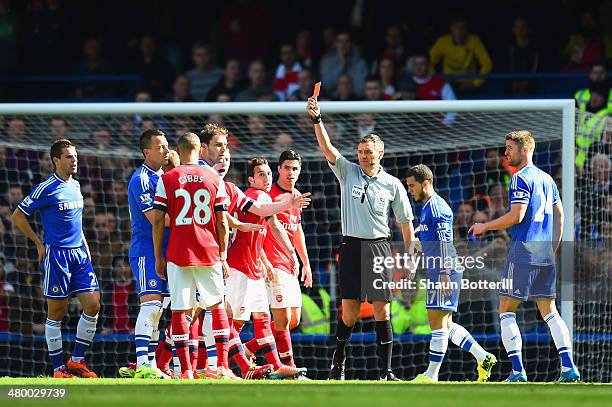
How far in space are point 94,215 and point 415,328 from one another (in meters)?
3.65

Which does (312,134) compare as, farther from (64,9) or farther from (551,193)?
(64,9)

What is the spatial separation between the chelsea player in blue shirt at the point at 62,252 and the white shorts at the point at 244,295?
1.20m

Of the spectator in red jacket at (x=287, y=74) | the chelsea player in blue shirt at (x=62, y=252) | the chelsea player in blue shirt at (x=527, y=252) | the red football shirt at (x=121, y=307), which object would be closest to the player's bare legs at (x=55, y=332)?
the chelsea player in blue shirt at (x=62, y=252)

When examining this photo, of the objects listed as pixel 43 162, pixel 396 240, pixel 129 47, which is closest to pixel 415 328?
pixel 396 240

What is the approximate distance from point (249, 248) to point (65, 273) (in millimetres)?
1598

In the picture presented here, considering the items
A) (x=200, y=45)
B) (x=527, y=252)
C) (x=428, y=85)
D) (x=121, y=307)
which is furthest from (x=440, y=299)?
(x=200, y=45)

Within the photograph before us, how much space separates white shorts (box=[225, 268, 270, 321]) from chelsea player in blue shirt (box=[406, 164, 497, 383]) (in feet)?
4.64

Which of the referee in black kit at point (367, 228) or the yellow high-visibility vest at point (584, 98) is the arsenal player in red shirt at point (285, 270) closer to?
the referee in black kit at point (367, 228)

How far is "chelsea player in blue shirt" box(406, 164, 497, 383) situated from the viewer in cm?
1080

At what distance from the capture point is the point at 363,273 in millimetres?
10625

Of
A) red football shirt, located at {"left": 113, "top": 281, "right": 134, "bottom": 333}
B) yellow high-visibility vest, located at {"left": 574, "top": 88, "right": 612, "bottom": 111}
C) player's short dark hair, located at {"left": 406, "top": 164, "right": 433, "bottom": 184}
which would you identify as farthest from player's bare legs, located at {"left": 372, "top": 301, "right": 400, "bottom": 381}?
yellow high-visibility vest, located at {"left": 574, "top": 88, "right": 612, "bottom": 111}

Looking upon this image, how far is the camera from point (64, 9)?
666 inches

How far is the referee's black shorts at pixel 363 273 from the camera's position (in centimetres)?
1063

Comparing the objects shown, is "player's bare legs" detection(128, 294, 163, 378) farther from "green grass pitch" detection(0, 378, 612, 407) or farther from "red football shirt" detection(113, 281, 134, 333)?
"red football shirt" detection(113, 281, 134, 333)
